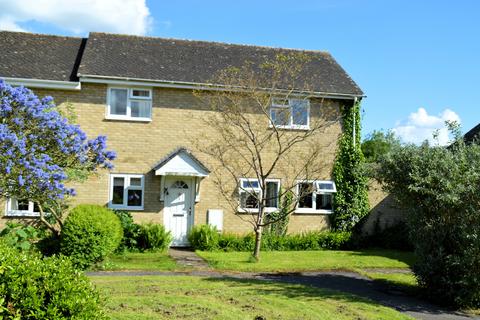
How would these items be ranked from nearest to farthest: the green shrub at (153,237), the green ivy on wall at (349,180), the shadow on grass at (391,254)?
the green shrub at (153,237)
the shadow on grass at (391,254)
the green ivy on wall at (349,180)

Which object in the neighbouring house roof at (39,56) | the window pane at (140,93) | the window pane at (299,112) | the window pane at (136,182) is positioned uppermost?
the neighbouring house roof at (39,56)

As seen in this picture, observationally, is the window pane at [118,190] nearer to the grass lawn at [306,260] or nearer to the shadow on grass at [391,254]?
the grass lawn at [306,260]

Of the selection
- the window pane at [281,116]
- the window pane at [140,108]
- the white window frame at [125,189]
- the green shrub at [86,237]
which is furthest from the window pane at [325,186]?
the green shrub at [86,237]

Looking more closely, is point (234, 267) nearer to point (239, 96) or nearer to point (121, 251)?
point (121, 251)

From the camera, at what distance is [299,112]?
1839 centimetres

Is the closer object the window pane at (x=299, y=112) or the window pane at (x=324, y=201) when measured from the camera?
the window pane at (x=299, y=112)

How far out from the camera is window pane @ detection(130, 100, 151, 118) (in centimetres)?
1916

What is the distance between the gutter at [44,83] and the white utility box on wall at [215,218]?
246 inches

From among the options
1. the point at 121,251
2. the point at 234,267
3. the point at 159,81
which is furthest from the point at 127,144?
the point at 234,267

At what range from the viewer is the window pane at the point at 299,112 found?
18.6m

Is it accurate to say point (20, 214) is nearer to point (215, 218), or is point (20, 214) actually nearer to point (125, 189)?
point (125, 189)

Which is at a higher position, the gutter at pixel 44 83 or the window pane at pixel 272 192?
the gutter at pixel 44 83

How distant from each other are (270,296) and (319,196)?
34.4ft

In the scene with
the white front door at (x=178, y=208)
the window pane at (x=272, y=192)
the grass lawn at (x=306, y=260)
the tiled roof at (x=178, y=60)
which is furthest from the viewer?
the window pane at (x=272, y=192)
